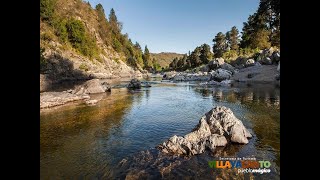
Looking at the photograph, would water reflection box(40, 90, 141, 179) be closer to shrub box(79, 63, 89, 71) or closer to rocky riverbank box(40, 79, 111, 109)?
rocky riverbank box(40, 79, 111, 109)

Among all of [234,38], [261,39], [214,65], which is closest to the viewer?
Answer: [261,39]

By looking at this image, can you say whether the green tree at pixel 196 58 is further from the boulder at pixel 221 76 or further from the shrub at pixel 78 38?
the boulder at pixel 221 76

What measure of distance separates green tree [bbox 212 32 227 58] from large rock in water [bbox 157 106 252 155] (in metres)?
103

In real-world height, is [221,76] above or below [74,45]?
below

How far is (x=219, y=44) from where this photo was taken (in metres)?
114

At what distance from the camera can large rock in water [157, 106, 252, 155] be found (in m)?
12.3

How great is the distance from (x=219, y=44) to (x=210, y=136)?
108 m

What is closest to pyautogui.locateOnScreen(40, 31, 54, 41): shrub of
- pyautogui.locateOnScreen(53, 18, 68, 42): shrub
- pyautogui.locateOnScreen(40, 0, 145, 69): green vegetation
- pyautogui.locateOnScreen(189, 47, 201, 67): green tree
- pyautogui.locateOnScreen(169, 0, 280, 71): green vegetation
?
pyautogui.locateOnScreen(40, 0, 145, 69): green vegetation

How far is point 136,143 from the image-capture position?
1463cm

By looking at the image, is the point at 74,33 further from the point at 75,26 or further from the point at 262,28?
the point at 262,28

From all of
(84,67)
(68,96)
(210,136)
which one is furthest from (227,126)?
(84,67)
